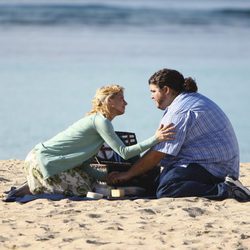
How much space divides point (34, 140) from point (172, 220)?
21.3 feet

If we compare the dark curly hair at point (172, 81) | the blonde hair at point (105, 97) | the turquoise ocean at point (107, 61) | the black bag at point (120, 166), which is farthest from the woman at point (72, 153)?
the turquoise ocean at point (107, 61)

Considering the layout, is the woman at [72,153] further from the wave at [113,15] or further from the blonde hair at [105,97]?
the wave at [113,15]

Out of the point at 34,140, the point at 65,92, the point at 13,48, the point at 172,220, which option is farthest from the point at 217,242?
the point at 13,48

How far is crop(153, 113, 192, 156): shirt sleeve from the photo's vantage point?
805cm

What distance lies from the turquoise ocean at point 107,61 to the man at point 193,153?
14.4ft

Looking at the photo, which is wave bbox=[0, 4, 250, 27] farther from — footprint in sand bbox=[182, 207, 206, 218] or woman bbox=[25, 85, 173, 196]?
footprint in sand bbox=[182, 207, 206, 218]

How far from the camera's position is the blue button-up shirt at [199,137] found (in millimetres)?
8086

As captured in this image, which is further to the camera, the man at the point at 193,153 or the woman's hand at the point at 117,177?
the woman's hand at the point at 117,177

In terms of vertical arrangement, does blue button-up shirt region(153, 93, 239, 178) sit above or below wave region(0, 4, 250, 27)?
below

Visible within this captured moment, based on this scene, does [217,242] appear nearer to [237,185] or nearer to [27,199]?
[237,185]

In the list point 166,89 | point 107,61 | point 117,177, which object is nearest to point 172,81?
point 166,89

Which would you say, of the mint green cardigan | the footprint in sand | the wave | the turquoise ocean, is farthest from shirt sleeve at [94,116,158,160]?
the wave

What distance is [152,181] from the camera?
845 cm

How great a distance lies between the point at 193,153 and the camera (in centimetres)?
816
